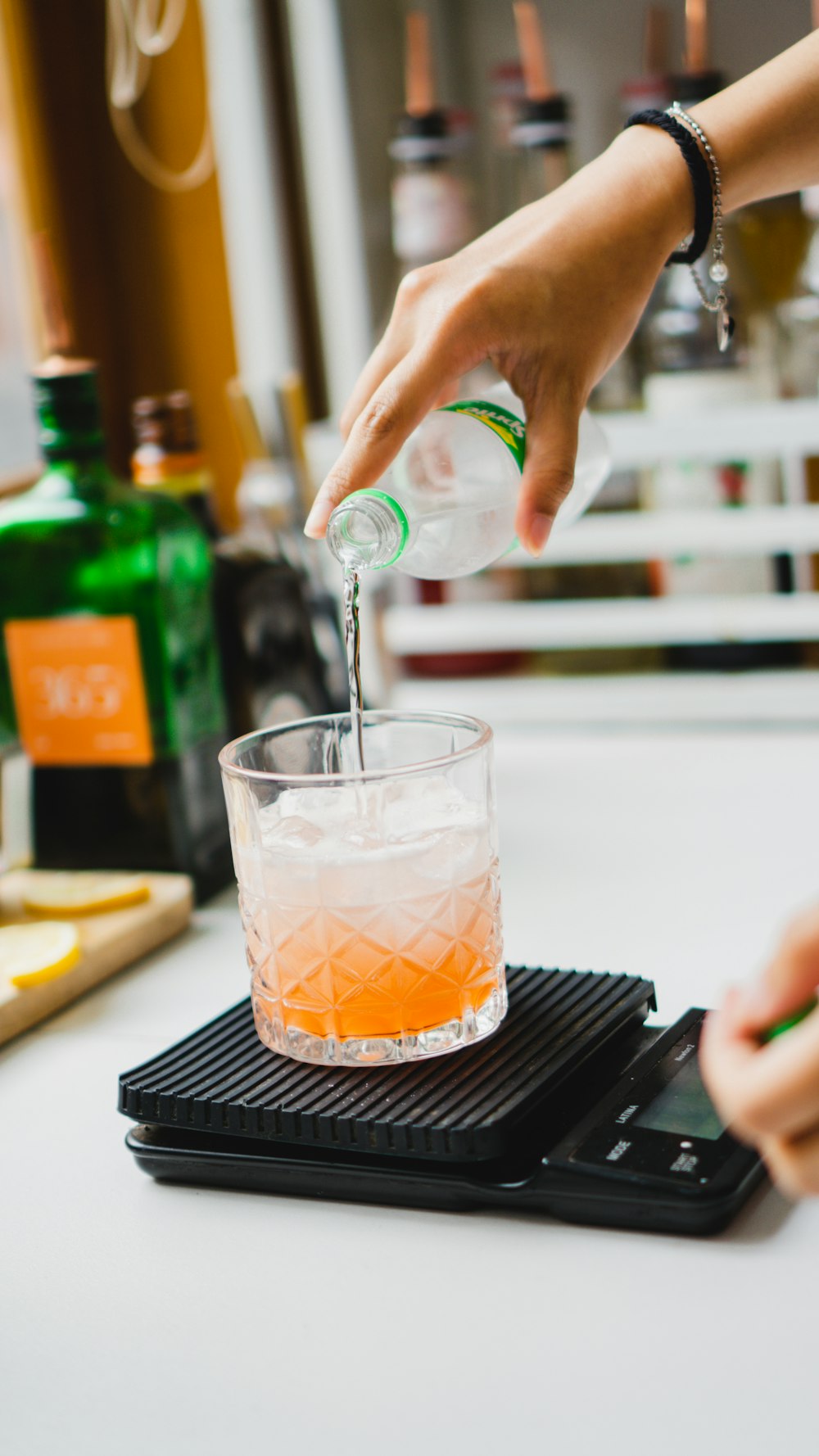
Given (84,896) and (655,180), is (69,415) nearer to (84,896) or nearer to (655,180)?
(84,896)

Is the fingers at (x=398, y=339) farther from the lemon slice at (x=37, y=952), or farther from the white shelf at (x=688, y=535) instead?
the white shelf at (x=688, y=535)

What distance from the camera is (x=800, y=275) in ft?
4.92

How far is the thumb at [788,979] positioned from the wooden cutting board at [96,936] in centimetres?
53

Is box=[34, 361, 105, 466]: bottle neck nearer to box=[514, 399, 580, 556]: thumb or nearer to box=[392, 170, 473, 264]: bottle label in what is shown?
box=[514, 399, 580, 556]: thumb

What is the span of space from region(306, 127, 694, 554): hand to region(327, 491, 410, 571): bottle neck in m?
0.03

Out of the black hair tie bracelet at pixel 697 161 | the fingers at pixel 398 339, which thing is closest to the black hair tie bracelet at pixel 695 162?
the black hair tie bracelet at pixel 697 161

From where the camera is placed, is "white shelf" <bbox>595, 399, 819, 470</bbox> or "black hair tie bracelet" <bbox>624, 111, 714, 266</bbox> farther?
"white shelf" <bbox>595, 399, 819, 470</bbox>

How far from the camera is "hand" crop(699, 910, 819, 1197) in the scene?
1.35 ft

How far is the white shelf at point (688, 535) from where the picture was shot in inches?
54.5

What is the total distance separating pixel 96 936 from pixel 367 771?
0.31 m

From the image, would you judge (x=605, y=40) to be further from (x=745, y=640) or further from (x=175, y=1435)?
(x=175, y=1435)

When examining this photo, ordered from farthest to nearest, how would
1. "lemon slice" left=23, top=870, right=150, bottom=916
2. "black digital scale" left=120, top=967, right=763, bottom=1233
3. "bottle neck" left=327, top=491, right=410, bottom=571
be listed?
"lemon slice" left=23, top=870, right=150, bottom=916, "bottle neck" left=327, top=491, right=410, bottom=571, "black digital scale" left=120, top=967, right=763, bottom=1233

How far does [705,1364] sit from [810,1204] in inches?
4.5

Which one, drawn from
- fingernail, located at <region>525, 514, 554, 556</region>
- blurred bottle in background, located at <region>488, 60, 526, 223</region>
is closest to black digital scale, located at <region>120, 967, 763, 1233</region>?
fingernail, located at <region>525, 514, 554, 556</region>
